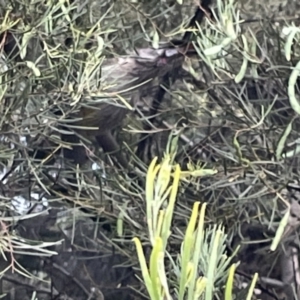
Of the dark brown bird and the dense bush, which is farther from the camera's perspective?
the dark brown bird

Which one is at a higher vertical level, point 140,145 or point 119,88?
point 119,88

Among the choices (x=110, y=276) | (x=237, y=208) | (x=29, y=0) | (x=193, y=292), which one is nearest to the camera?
(x=193, y=292)

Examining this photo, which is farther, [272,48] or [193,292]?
[272,48]

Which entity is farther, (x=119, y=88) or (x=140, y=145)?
(x=140, y=145)

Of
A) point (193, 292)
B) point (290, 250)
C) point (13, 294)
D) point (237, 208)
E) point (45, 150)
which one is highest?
point (193, 292)

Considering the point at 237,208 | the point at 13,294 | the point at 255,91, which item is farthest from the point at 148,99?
the point at 13,294

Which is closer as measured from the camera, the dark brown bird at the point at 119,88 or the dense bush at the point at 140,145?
the dense bush at the point at 140,145

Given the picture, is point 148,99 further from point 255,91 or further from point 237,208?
point 237,208

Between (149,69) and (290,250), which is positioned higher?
(149,69)
